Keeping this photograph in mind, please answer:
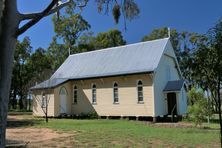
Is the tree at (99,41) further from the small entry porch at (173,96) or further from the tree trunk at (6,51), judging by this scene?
the tree trunk at (6,51)

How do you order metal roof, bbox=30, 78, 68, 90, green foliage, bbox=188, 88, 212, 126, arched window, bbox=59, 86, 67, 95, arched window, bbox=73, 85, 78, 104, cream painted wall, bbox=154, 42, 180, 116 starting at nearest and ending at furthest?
green foliage, bbox=188, 88, 212, 126 < cream painted wall, bbox=154, 42, 180, 116 < metal roof, bbox=30, 78, 68, 90 < arched window, bbox=59, 86, 67, 95 < arched window, bbox=73, 85, 78, 104

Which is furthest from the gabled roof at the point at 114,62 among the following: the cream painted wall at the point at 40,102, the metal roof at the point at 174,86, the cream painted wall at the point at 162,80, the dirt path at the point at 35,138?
the dirt path at the point at 35,138

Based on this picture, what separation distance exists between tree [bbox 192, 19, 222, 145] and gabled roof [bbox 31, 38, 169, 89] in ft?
56.1

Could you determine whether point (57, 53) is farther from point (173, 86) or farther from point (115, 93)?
point (173, 86)

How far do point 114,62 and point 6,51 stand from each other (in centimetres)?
2584

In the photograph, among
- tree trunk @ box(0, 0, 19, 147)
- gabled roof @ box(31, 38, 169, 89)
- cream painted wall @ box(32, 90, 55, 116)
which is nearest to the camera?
tree trunk @ box(0, 0, 19, 147)

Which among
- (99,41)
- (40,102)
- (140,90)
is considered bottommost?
(40,102)

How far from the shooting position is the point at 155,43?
2964cm

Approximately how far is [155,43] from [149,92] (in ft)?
17.9

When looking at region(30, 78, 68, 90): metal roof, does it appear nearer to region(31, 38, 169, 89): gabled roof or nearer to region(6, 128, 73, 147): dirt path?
region(31, 38, 169, 89): gabled roof

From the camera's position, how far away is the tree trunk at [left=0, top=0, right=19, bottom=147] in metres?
4.71

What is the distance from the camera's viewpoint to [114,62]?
30.7 metres

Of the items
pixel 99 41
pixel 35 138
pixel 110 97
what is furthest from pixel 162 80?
pixel 99 41

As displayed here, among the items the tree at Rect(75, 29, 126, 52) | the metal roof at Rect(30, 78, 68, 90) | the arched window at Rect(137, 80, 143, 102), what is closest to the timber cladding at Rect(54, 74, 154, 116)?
the arched window at Rect(137, 80, 143, 102)
